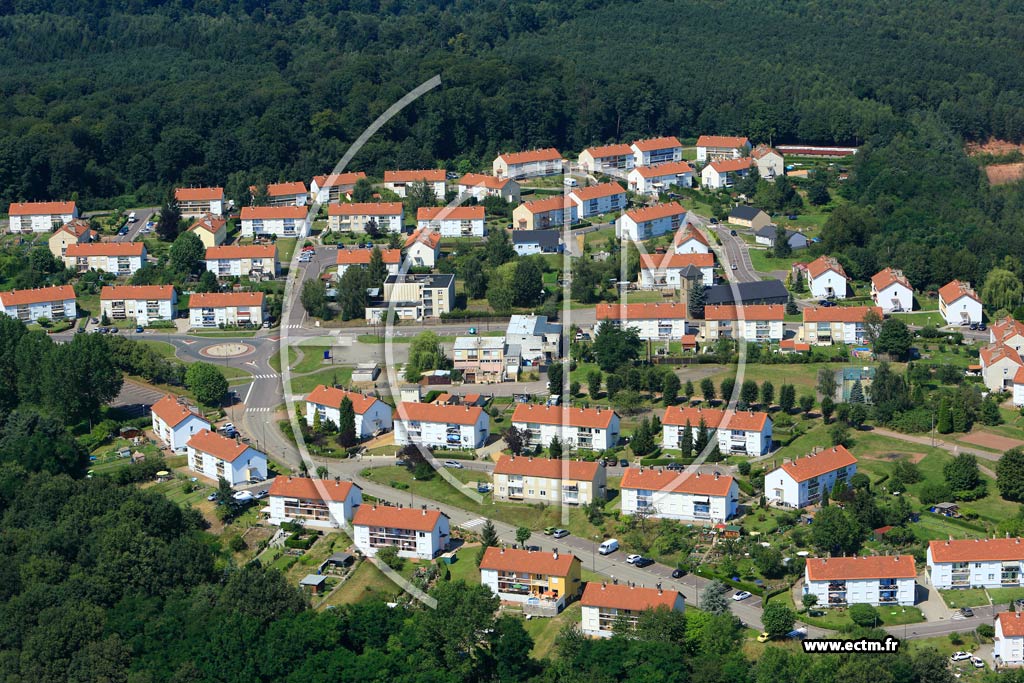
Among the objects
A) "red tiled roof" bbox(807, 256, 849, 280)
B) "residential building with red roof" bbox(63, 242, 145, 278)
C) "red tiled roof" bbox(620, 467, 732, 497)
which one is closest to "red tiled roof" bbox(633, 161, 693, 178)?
"red tiled roof" bbox(807, 256, 849, 280)

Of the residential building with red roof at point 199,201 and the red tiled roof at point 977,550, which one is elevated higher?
the residential building with red roof at point 199,201

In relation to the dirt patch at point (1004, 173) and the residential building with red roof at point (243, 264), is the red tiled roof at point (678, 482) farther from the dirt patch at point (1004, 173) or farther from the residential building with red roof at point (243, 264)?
the dirt patch at point (1004, 173)

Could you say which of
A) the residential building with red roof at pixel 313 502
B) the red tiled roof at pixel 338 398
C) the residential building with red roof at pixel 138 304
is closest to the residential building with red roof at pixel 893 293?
the red tiled roof at pixel 338 398

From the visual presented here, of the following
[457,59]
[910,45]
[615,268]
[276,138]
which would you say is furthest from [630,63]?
[615,268]

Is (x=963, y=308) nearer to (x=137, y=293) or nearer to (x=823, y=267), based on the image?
(x=823, y=267)

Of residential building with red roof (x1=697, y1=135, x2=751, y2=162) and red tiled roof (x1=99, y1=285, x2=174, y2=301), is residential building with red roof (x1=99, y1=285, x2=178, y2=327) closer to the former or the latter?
red tiled roof (x1=99, y1=285, x2=174, y2=301)

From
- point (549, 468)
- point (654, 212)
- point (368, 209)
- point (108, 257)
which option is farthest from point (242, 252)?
point (549, 468)
